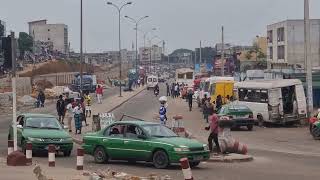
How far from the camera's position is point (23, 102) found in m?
66.7

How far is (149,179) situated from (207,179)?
2097 mm

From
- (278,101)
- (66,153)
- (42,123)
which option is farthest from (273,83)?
(66,153)

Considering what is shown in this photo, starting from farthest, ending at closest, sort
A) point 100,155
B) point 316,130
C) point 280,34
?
point 280,34 → point 316,130 → point 100,155

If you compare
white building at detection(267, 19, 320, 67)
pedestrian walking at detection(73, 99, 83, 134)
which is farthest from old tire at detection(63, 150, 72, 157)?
white building at detection(267, 19, 320, 67)

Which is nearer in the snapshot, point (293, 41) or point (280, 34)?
point (293, 41)

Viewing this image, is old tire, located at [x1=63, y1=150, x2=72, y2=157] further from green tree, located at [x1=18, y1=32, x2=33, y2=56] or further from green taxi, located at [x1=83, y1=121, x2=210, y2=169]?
green tree, located at [x1=18, y1=32, x2=33, y2=56]

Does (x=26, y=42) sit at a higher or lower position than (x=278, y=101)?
higher

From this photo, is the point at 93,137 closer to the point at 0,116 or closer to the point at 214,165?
the point at 214,165

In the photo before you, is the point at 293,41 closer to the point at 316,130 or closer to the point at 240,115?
the point at 240,115

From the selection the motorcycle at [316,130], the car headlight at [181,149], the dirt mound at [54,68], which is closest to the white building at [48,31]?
the dirt mound at [54,68]

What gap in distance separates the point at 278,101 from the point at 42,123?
18.6 m

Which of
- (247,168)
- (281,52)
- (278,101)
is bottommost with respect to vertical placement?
(247,168)

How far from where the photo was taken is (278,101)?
39781 millimetres

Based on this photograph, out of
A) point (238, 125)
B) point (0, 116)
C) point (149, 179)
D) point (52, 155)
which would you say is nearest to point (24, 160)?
point (52, 155)
